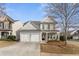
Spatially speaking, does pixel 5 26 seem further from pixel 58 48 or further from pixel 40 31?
pixel 58 48

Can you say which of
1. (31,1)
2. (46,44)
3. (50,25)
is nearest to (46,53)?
(46,44)

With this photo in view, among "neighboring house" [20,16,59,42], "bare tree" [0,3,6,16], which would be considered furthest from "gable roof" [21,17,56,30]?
"bare tree" [0,3,6,16]

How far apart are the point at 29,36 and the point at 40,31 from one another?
0.12 m

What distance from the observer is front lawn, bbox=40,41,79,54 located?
9.64 feet

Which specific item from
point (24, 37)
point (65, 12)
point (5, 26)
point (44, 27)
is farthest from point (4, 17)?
point (65, 12)

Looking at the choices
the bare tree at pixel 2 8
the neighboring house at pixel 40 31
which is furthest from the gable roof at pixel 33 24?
the bare tree at pixel 2 8

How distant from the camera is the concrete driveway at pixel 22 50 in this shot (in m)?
2.93

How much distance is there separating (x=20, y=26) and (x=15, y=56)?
0.95 ft

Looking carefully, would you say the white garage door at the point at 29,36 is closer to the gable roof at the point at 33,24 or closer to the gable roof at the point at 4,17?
the gable roof at the point at 33,24

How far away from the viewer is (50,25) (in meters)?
2.94

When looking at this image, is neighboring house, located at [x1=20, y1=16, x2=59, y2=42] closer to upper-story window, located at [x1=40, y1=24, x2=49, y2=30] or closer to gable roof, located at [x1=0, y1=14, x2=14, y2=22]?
upper-story window, located at [x1=40, y1=24, x2=49, y2=30]

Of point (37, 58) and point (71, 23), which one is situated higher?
point (71, 23)

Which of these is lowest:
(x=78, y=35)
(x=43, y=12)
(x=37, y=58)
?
(x=37, y=58)

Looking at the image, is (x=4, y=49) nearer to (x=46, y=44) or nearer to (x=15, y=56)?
(x=15, y=56)
